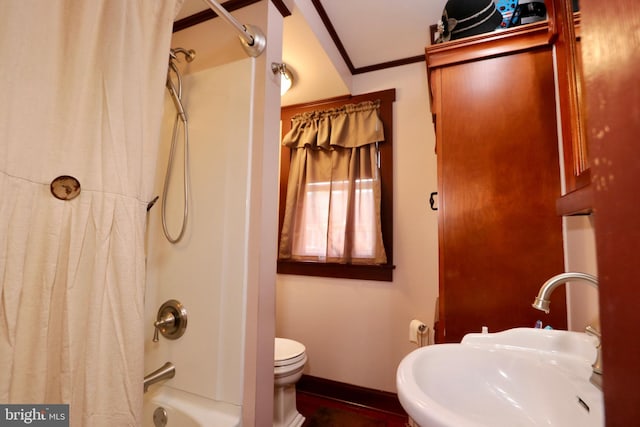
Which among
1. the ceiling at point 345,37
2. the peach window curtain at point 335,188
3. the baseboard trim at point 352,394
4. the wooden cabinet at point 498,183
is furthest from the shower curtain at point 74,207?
the baseboard trim at point 352,394

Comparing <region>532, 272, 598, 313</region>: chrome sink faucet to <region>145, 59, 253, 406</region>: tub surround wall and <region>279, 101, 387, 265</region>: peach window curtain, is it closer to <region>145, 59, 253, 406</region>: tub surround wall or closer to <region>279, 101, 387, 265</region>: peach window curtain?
<region>145, 59, 253, 406</region>: tub surround wall

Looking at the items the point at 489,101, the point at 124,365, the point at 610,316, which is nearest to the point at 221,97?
the point at 124,365

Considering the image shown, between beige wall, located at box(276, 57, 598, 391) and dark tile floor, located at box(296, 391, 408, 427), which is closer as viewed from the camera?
dark tile floor, located at box(296, 391, 408, 427)

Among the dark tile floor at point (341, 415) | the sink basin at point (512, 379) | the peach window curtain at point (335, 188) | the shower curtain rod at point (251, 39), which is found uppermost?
the shower curtain rod at point (251, 39)

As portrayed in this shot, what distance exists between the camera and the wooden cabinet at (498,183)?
41.1 inches

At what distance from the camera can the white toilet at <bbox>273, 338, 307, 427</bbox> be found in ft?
5.01

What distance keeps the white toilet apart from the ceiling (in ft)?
6.15

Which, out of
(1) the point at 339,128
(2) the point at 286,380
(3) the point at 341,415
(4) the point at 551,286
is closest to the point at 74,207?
(4) the point at 551,286

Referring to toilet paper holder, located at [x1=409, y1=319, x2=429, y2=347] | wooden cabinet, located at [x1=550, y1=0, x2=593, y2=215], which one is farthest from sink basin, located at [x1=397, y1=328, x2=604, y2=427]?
toilet paper holder, located at [x1=409, y1=319, x2=429, y2=347]

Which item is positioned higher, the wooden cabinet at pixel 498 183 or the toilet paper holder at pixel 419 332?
the wooden cabinet at pixel 498 183

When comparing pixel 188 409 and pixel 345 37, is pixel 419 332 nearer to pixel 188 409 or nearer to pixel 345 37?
pixel 188 409

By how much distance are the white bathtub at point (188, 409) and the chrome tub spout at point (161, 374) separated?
0.07 metres

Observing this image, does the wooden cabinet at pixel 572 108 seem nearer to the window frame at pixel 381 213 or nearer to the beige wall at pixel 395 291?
the beige wall at pixel 395 291

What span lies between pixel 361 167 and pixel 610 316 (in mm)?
1873
